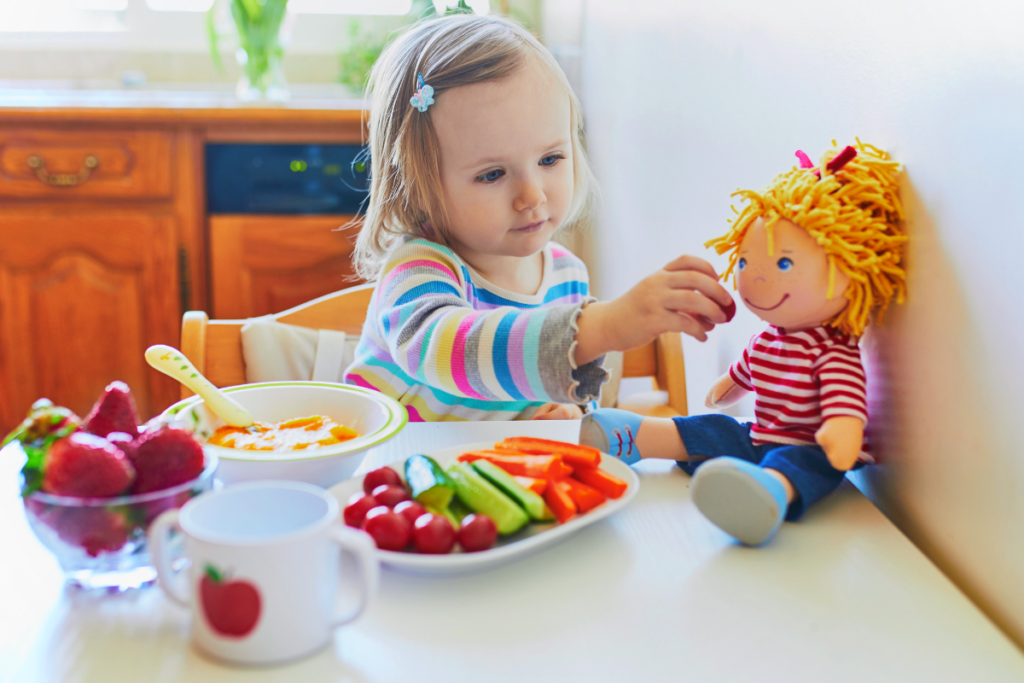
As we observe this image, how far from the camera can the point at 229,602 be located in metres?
0.36

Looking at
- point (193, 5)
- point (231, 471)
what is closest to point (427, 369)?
point (231, 471)

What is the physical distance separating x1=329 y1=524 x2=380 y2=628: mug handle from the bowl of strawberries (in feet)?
0.15

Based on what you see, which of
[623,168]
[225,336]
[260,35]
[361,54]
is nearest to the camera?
[225,336]

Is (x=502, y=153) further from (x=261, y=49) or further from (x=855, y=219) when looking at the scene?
(x=261, y=49)

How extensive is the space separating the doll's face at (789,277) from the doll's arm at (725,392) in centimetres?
11

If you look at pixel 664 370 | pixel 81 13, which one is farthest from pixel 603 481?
pixel 81 13

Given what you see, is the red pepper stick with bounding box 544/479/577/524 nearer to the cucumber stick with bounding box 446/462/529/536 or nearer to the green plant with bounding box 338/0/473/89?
the cucumber stick with bounding box 446/462/529/536

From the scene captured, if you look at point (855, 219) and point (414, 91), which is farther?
point (414, 91)

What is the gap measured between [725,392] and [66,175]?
1710mm

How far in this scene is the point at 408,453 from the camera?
0.67 meters

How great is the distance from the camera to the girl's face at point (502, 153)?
0.76 meters

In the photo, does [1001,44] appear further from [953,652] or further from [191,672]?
[191,672]

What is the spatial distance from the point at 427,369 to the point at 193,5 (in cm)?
221

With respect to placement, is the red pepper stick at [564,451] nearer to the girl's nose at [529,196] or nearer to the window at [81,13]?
the girl's nose at [529,196]
